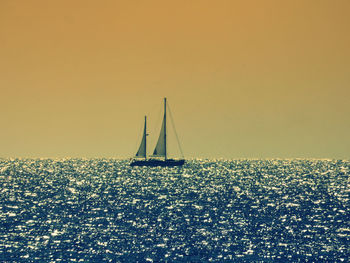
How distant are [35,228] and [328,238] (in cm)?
3680

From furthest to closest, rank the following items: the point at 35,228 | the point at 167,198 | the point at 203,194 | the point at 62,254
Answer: the point at 203,194
the point at 167,198
the point at 35,228
the point at 62,254

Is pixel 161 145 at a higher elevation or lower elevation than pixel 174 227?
higher

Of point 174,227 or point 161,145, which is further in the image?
point 161,145

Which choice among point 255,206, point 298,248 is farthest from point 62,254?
point 255,206

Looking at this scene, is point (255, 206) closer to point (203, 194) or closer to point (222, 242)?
point (203, 194)

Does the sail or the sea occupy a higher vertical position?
the sail

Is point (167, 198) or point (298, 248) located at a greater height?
point (167, 198)

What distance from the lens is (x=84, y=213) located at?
9475cm

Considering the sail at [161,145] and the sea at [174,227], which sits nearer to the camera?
the sea at [174,227]

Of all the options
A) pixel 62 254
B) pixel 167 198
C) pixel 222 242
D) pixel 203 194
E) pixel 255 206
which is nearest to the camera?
pixel 62 254

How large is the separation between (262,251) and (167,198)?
189ft

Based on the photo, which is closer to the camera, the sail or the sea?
the sea

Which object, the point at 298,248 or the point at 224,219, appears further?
the point at 224,219

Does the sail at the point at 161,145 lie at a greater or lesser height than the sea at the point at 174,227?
greater
